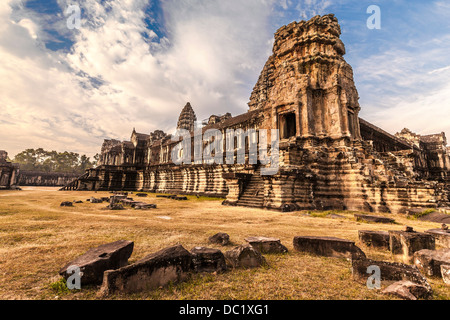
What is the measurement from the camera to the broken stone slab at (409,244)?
348 cm

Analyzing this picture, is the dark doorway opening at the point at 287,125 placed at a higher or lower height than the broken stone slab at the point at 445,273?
higher

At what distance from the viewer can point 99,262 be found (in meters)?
2.55

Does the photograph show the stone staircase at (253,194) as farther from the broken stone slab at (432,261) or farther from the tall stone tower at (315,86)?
the broken stone slab at (432,261)

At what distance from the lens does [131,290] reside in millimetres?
2275

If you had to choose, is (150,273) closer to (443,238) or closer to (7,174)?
(443,238)

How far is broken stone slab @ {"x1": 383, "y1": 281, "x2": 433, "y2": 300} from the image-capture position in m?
2.20

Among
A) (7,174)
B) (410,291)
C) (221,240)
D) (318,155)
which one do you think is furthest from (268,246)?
(7,174)

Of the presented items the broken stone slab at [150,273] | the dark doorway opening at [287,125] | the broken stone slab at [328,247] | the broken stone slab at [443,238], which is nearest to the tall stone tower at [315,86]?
the dark doorway opening at [287,125]

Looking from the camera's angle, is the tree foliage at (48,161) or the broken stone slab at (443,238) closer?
the broken stone slab at (443,238)

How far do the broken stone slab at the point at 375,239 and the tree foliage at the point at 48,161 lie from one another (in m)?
79.9

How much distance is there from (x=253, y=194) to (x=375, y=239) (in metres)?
8.62

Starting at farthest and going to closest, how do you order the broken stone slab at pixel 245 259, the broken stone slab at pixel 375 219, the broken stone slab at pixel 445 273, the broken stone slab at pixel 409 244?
the broken stone slab at pixel 375 219, the broken stone slab at pixel 409 244, the broken stone slab at pixel 245 259, the broken stone slab at pixel 445 273

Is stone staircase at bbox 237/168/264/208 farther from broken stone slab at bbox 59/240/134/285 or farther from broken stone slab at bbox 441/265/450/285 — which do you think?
broken stone slab at bbox 59/240/134/285

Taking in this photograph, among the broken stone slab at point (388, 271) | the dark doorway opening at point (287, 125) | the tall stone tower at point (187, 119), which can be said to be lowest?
the broken stone slab at point (388, 271)
